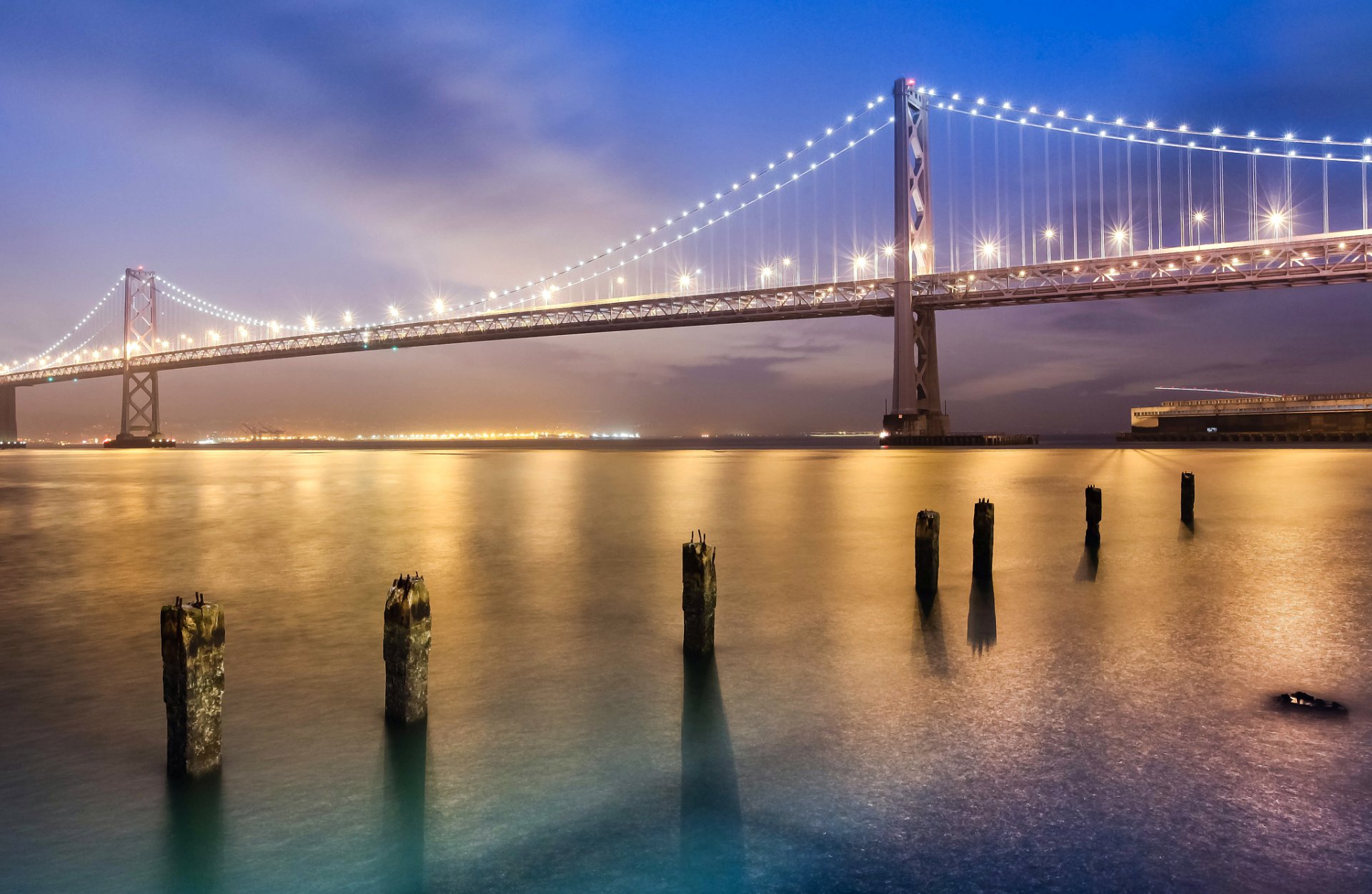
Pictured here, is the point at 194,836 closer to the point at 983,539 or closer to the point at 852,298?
the point at 983,539

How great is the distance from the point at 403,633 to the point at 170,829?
1321mm

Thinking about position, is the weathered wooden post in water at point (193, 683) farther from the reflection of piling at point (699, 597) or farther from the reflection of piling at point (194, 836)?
the reflection of piling at point (699, 597)

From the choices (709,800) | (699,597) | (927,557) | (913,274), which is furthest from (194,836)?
(913,274)

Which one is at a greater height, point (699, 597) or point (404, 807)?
point (699, 597)

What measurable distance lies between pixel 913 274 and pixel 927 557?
145 ft

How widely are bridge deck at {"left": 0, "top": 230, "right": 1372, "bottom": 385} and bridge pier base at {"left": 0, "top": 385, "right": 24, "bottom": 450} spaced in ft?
25.9

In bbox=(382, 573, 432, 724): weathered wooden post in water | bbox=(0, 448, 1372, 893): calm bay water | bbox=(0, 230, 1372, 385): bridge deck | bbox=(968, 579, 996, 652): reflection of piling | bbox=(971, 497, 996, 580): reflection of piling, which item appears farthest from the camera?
bbox=(0, 230, 1372, 385): bridge deck

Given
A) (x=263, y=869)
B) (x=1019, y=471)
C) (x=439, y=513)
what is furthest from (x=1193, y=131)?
(x=263, y=869)

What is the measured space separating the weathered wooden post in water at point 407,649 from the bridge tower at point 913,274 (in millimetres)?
45412

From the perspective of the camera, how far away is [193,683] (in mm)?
3875

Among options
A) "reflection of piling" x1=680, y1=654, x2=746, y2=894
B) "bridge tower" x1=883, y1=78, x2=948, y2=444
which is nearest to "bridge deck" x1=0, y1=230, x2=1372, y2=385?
"bridge tower" x1=883, y1=78, x2=948, y2=444

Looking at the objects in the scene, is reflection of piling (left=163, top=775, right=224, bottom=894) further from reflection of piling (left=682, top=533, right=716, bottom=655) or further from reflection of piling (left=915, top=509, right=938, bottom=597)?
reflection of piling (left=915, top=509, right=938, bottom=597)

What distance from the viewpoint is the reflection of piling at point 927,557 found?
27.6 ft

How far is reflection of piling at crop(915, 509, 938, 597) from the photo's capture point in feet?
27.6
